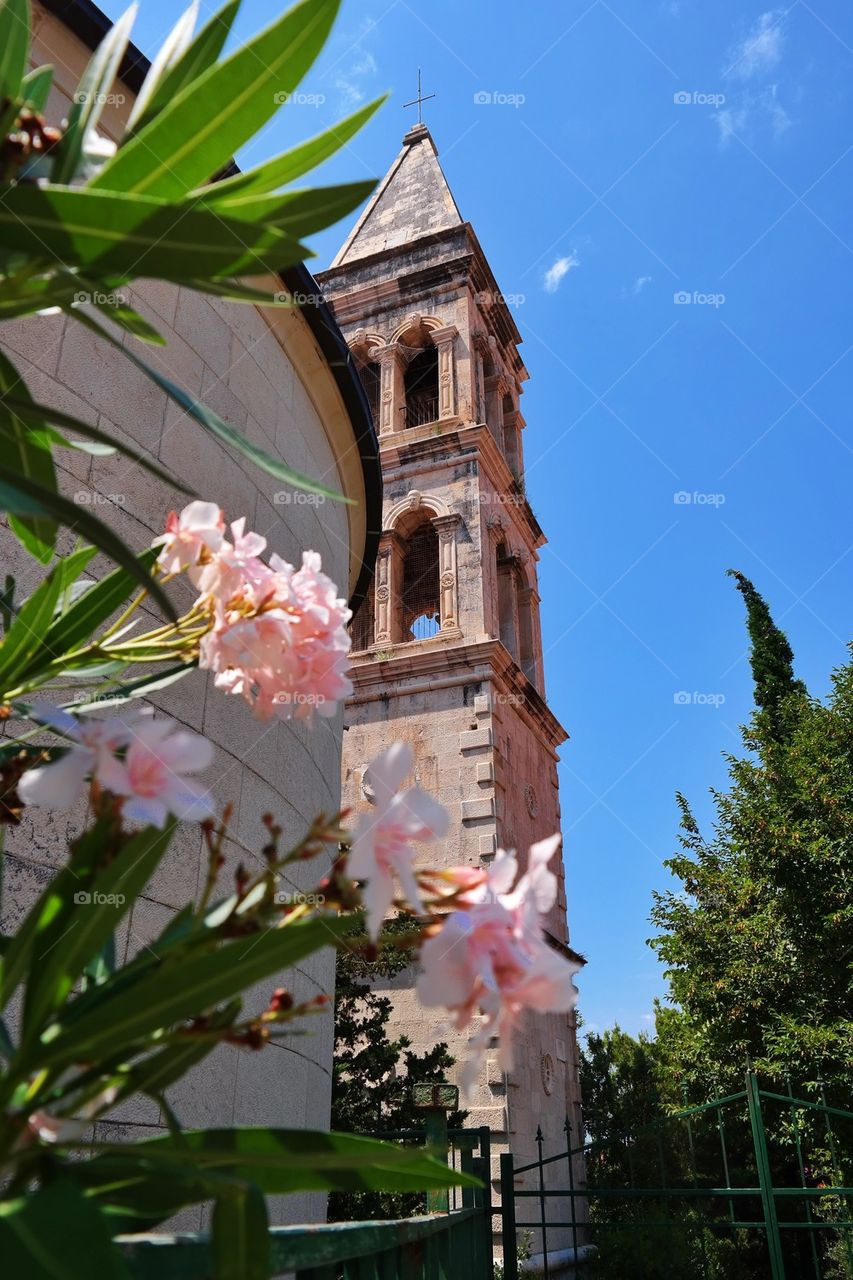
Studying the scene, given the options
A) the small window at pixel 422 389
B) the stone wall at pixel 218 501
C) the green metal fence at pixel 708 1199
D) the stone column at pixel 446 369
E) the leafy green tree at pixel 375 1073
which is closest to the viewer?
the stone wall at pixel 218 501

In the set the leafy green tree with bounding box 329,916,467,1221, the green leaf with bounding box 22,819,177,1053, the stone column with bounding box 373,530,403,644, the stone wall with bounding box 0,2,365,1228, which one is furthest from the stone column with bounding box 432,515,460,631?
the green leaf with bounding box 22,819,177,1053

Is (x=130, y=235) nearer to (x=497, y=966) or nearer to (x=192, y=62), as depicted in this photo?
(x=192, y=62)

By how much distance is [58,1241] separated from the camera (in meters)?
0.53

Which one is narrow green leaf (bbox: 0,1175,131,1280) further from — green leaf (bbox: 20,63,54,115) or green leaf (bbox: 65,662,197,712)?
green leaf (bbox: 20,63,54,115)

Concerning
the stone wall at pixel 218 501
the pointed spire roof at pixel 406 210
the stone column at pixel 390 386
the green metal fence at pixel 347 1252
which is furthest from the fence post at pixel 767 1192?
the pointed spire roof at pixel 406 210

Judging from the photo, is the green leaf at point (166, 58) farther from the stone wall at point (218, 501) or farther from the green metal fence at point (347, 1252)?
the stone wall at point (218, 501)

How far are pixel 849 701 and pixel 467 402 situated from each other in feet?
29.9

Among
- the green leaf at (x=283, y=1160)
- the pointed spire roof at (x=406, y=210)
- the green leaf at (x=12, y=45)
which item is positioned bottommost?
the green leaf at (x=283, y=1160)

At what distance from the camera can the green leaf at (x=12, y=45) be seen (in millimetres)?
954

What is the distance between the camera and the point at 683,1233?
9992 mm

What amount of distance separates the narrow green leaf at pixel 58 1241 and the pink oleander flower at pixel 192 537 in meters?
A: 0.81

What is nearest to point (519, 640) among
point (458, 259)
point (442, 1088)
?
point (458, 259)

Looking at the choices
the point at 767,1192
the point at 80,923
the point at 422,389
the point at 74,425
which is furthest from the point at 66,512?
the point at 422,389

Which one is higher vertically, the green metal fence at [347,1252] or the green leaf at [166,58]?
the green leaf at [166,58]
